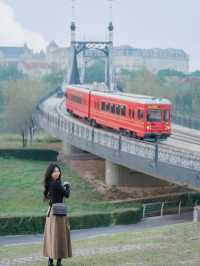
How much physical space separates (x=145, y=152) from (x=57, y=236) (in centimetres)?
1758

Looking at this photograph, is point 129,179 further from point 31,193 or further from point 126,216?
point 126,216

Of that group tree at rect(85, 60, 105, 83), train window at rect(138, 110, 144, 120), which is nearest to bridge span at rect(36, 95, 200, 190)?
train window at rect(138, 110, 144, 120)

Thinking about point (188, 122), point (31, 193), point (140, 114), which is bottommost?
point (31, 193)

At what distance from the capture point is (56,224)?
12516 millimetres

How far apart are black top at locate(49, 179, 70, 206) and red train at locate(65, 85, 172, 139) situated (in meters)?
24.6

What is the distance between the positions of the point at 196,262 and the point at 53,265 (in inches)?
104

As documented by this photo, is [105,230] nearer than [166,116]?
Yes

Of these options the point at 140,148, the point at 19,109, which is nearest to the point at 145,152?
the point at 140,148

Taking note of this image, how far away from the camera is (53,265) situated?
1301 cm

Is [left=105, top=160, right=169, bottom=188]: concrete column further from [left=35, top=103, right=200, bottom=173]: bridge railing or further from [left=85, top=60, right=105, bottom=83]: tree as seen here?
[left=85, top=60, right=105, bottom=83]: tree

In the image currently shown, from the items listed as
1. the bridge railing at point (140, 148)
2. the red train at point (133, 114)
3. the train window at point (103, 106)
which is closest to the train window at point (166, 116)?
the red train at point (133, 114)

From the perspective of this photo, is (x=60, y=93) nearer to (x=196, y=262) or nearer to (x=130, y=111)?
(x=130, y=111)

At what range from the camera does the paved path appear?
24.2 m

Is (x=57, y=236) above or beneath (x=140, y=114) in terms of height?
above
